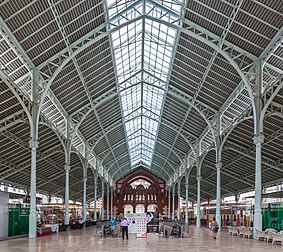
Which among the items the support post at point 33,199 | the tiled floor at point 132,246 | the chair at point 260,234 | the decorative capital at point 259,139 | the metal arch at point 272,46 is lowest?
the tiled floor at point 132,246

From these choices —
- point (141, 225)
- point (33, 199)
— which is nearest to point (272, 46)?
point (141, 225)

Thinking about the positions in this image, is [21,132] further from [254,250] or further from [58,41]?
[254,250]

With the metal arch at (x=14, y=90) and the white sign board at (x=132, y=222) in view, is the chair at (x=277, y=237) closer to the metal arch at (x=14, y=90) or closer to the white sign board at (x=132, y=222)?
the white sign board at (x=132, y=222)

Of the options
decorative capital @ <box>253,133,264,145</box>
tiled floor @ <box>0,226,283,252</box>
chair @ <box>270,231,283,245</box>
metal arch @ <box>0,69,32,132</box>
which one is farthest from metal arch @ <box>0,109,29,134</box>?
chair @ <box>270,231,283,245</box>

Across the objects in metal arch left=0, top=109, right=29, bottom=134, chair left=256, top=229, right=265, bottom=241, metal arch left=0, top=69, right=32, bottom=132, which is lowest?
chair left=256, top=229, right=265, bottom=241

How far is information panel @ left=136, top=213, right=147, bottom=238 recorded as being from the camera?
4172 cm

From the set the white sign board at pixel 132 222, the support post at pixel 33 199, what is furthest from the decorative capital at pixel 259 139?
the support post at pixel 33 199

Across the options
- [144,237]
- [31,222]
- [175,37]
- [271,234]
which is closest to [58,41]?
[175,37]

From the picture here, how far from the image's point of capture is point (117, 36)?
138 feet

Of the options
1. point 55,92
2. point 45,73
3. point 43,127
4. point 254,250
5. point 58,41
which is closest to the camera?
point 254,250

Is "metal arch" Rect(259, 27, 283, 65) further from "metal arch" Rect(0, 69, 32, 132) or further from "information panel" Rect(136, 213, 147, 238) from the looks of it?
"metal arch" Rect(0, 69, 32, 132)

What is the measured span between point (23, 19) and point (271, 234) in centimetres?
2252

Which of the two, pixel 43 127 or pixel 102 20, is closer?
pixel 102 20

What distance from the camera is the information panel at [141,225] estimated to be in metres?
41.7
